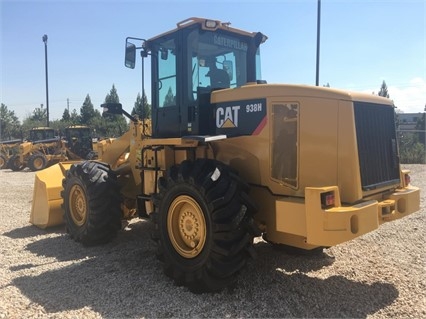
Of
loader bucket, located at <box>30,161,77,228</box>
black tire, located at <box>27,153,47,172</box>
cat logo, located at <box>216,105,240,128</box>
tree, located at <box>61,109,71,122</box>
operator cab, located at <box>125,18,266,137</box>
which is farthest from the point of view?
tree, located at <box>61,109,71,122</box>

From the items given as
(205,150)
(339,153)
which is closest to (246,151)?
(205,150)

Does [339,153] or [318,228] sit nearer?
[318,228]

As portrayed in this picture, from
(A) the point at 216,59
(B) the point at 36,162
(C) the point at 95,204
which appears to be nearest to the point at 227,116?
(A) the point at 216,59

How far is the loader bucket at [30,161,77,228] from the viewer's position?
775cm

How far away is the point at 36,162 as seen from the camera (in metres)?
22.8

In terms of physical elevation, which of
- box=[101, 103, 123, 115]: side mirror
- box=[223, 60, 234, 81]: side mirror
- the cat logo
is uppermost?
box=[223, 60, 234, 81]: side mirror

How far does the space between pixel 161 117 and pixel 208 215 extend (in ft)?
7.09

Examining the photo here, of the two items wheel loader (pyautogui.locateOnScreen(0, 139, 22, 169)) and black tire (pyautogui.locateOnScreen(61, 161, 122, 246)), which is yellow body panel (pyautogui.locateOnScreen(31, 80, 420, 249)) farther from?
wheel loader (pyautogui.locateOnScreen(0, 139, 22, 169))

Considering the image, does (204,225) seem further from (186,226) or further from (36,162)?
(36,162)

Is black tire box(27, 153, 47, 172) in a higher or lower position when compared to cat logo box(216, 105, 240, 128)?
lower

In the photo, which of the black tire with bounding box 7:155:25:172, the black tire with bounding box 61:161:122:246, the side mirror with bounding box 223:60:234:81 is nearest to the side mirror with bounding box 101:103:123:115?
the black tire with bounding box 61:161:122:246

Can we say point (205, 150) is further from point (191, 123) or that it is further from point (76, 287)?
point (76, 287)

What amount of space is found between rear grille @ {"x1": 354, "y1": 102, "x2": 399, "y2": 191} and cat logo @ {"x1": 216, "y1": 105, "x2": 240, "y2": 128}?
1421mm

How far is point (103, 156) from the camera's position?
322 inches
